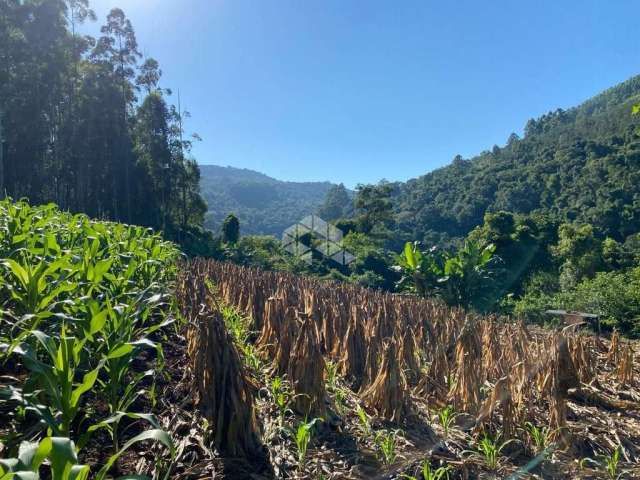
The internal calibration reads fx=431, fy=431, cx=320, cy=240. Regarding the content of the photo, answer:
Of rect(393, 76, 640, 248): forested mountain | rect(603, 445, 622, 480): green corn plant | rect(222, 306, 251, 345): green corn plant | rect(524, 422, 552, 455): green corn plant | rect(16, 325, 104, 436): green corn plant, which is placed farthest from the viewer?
rect(393, 76, 640, 248): forested mountain

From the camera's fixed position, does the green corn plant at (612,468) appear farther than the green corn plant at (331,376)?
No

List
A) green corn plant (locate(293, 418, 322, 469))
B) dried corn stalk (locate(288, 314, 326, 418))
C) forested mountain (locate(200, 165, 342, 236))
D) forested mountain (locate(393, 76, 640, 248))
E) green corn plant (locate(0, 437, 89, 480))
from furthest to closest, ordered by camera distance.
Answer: forested mountain (locate(200, 165, 342, 236)) < forested mountain (locate(393, 76, 640, 248)) < dried corn stalk (locate(288, 314, 326, 418)) < green corn plant (locate(293, 418, 322, 469)) < green corn plant (locate(0, 437, 89, 480))

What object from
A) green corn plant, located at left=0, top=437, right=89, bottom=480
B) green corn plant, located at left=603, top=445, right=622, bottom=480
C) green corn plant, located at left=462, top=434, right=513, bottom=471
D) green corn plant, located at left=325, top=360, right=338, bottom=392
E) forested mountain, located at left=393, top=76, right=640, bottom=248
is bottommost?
green corn plant, located at left=603, top=445, right=622, bottom=480

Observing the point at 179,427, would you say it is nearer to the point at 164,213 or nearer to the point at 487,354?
the point at 487,354

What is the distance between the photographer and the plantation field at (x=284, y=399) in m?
1.67

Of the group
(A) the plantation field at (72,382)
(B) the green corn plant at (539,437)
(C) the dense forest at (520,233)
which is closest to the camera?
(A) the plantation field at (72,382)

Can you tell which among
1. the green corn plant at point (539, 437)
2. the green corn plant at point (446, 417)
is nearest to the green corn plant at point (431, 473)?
the green corn plant at point (446, 417)

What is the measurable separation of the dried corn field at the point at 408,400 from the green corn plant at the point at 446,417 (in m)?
0.01

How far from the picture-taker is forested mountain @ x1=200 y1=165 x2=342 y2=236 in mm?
70500

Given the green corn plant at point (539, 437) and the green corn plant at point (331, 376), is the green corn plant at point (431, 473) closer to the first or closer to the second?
the green corn plant at point (539, 437)

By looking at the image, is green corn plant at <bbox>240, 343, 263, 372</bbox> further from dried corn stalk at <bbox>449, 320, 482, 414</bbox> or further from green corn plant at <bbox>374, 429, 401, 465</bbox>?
dried corn stalk at <bbox>449, 320, 482, 414</bbox>

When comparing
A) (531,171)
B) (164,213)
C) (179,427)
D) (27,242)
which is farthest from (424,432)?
(531,171)

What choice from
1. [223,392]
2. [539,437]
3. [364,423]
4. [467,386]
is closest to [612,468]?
[539,437]

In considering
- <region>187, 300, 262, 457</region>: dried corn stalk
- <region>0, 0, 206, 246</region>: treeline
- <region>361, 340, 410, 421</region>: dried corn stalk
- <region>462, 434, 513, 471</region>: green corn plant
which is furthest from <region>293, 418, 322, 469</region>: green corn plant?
<region>0, 0, 206, 246</region>: treeline
